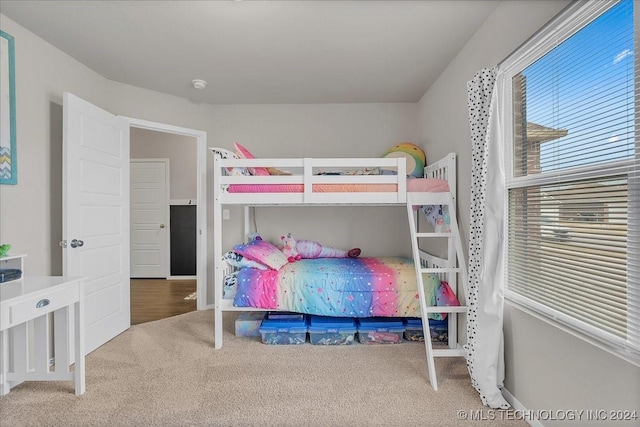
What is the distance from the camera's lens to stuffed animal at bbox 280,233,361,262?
3.24m

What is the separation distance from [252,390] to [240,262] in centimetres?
105

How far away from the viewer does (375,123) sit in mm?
3609

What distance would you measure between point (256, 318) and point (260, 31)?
237 cm

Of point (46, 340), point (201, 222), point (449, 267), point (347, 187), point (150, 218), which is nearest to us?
point (46, 340)

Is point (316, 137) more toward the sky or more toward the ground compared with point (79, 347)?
more toward the sky

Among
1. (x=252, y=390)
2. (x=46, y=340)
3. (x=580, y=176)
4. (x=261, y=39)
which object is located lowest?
(x=252, y=390)

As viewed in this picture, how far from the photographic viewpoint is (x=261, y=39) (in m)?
2.17

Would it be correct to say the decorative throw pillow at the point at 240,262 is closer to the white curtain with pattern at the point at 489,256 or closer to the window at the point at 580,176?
the white curtain with pattern at the point at 489,256

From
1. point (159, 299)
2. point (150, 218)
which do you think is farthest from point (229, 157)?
point (150, 218)

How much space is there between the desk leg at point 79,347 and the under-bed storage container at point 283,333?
1207 mm

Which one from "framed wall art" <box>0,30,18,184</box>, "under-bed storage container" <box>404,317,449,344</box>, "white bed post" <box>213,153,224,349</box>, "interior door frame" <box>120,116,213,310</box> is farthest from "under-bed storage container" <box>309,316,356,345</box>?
"framed wall art" <box>0,30,18,184</box>

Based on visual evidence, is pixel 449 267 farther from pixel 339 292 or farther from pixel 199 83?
pixel 199 83

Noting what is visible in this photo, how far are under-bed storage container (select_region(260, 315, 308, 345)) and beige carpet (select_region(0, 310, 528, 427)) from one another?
63 mm

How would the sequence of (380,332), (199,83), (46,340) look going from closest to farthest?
(46,340) < (380,332) < (199,83)
